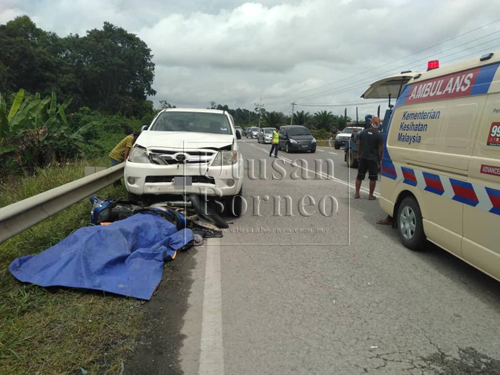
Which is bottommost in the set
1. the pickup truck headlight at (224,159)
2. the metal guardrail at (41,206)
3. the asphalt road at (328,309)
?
the asphalt road at (328,309)

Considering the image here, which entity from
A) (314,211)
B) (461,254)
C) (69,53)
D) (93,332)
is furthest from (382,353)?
(69,53)

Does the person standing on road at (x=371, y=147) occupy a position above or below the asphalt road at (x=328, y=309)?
above

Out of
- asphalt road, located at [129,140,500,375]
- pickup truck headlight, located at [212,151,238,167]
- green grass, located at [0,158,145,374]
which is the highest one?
pickup truck headlight, located at [212,151,238,167]

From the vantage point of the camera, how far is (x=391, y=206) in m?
6.11

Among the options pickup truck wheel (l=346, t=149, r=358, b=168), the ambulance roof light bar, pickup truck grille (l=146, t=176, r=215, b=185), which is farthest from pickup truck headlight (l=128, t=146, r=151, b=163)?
pickup truck wheel (l=346, t=149, r=358, b=168)

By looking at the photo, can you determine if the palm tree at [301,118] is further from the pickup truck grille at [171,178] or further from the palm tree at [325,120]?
the pickup truck grille at [171,178]

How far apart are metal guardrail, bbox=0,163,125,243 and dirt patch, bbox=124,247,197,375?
1526 millimetres

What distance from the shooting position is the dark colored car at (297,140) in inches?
979

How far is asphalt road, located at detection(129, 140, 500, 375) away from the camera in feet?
9.50

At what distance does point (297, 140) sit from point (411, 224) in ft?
64.9

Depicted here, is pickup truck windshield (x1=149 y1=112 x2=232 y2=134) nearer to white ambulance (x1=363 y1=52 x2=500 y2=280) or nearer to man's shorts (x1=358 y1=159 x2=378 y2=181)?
man's shorts (x1=358 y1=159 x2=378 y2=181)

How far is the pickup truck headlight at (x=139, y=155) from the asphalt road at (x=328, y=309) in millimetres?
1798

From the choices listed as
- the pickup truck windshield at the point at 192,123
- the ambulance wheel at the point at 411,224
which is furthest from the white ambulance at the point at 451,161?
the pickup truck windshield at the point at 192,123

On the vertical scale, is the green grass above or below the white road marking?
above
